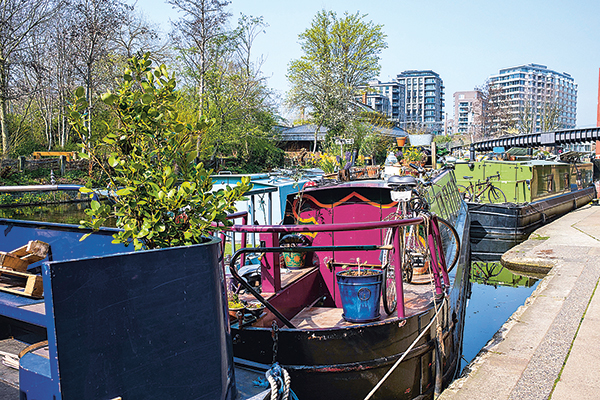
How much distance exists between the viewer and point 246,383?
9.82 ft

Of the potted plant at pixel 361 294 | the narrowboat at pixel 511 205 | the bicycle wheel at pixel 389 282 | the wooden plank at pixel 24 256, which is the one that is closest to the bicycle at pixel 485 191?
the narrowboat at pixel 511 205

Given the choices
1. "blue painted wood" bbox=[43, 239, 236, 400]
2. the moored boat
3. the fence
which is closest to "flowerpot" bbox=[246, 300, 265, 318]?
the moored boat

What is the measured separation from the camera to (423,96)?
17125 cm

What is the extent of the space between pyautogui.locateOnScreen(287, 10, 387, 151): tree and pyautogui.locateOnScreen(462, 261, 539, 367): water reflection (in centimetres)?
2901

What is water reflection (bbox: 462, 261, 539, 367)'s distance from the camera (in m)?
8.31

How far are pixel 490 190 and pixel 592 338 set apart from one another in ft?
40.7

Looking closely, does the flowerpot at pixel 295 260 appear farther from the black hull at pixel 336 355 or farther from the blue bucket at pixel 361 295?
the black hull at pixel 336 355

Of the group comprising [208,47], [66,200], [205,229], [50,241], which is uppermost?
[208,47]

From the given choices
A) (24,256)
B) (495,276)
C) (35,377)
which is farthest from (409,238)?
(495,276)

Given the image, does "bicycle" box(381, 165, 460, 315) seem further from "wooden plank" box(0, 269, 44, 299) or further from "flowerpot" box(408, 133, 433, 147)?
"flowerpot" box(408, 133, 433, 147)

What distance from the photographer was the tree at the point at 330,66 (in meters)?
40.9

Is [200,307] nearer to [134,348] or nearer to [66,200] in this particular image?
[134,348]

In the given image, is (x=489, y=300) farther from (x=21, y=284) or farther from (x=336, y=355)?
(x=21, y=284)

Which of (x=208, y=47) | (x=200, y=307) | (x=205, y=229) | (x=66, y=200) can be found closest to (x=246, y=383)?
(x=200, y=307)
